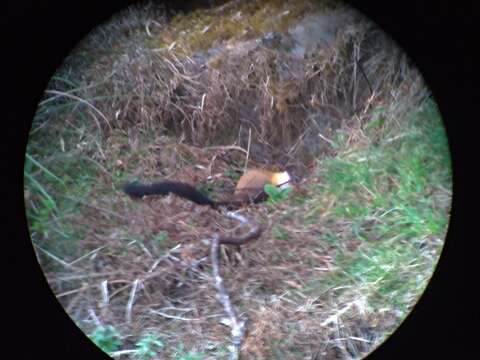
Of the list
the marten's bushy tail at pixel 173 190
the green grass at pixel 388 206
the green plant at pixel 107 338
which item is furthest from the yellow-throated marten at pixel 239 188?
the green plant at pixel 107 338

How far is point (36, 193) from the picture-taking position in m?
1.49

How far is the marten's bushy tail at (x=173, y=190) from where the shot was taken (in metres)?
1.64

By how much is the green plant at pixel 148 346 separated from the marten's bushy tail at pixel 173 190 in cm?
35

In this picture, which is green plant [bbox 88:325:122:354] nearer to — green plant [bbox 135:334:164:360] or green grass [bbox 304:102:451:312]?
green plant [bbox 135:334:164:360]

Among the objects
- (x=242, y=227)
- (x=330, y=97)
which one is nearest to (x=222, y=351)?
(x=242, y=227)

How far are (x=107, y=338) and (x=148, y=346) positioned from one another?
0.10 metres

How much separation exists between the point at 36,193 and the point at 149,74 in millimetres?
405

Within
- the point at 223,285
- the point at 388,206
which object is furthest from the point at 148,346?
the point at 388,206

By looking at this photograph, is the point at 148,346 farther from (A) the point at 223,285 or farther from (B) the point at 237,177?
(B) the point at 237,177

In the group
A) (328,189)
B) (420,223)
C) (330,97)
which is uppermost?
(330,97)

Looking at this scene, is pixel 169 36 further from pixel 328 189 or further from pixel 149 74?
pixel 328 189

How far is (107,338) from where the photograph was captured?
1.51 meters

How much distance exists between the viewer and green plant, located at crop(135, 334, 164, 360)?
1.53m

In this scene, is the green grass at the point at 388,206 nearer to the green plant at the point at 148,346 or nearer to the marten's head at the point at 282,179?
the marten's head at the point at 282,179
